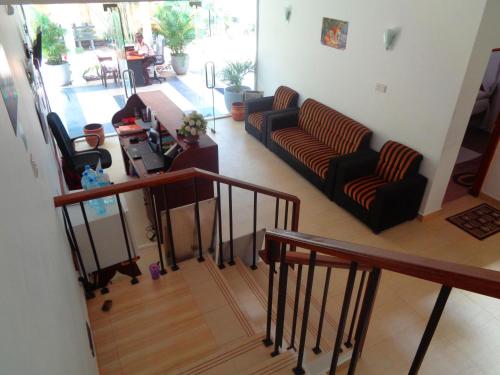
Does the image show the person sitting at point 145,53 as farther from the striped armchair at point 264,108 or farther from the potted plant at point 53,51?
the striped armchair at point 264,108

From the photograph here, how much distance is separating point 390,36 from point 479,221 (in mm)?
2622

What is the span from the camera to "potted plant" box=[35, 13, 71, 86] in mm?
6441

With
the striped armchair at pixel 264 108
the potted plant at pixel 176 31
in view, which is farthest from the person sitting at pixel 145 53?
the striped armchair at pixel 264 108

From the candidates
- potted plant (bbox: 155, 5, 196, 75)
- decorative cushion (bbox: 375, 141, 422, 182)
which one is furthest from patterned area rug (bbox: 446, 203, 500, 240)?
potted plant (bbox: 155, 5, 196, 75)

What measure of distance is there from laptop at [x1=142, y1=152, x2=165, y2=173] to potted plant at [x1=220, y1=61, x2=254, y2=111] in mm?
3387

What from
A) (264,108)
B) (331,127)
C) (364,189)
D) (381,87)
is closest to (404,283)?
(364,189)

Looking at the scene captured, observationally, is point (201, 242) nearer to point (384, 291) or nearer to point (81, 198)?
point (81, 198)

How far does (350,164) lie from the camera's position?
4.78 metres

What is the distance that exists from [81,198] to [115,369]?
3.50ft

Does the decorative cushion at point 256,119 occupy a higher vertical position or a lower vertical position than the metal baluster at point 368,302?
lower

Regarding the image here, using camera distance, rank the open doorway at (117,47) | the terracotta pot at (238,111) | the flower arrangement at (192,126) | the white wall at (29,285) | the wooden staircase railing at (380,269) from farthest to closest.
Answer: the terracotta pot at (238,111) → the open doorway at (117,47) → the flower arrangement at (192,126) → the wooden staircase railing at (380,269) → the white wall at (29,285)

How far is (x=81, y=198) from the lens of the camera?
229 cm

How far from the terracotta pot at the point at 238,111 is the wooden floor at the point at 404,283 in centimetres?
163

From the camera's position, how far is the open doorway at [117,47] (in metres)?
6.43
